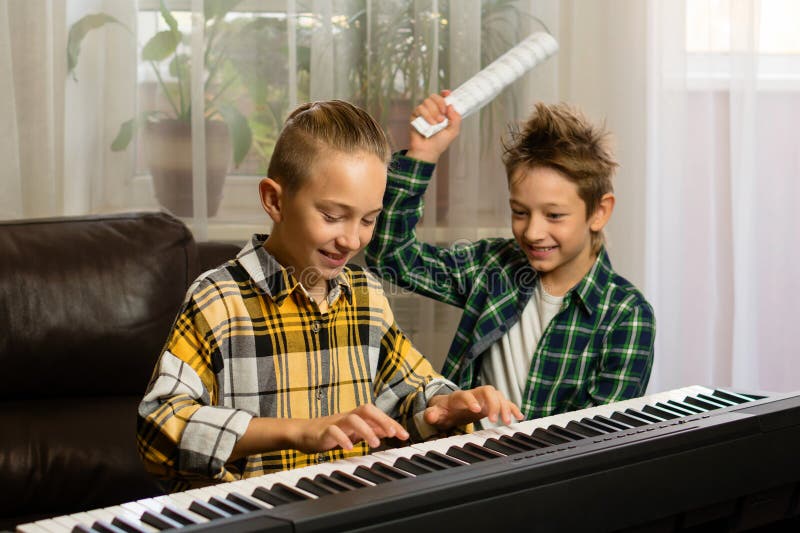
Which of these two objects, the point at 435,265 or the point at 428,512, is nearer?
the point at 428,512

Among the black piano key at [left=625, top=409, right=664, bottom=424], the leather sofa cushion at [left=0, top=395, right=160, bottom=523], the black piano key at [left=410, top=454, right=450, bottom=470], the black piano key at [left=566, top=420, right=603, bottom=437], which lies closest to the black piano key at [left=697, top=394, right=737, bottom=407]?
the black piano key at [left=625, top=409, right=664, bottom=424]

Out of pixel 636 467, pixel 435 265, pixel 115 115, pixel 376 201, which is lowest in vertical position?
pixel 636 467

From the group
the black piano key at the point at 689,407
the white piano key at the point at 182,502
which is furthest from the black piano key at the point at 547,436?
the white piano key at the point at 182,502

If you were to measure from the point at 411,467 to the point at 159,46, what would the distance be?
171 centimetres

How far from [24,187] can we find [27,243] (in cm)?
55

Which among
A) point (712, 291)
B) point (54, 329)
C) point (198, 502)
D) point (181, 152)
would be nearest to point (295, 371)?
point (198, 502)

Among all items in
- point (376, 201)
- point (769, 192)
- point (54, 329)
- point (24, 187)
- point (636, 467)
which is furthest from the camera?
point (769, 192)

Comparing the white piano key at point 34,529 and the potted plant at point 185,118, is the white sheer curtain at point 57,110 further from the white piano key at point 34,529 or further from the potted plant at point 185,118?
the white piano key at point 34,529

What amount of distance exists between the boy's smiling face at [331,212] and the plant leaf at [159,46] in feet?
3.83

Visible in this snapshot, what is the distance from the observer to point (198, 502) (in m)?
0.96

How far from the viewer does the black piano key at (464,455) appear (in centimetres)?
113

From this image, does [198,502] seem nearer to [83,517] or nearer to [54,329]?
[83,517]

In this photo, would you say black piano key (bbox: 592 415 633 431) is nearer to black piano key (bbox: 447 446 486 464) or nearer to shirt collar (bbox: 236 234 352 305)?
black piano key (bbox: 447 446 486 464)

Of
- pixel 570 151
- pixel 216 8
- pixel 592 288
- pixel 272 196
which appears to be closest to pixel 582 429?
pixel 272 196
